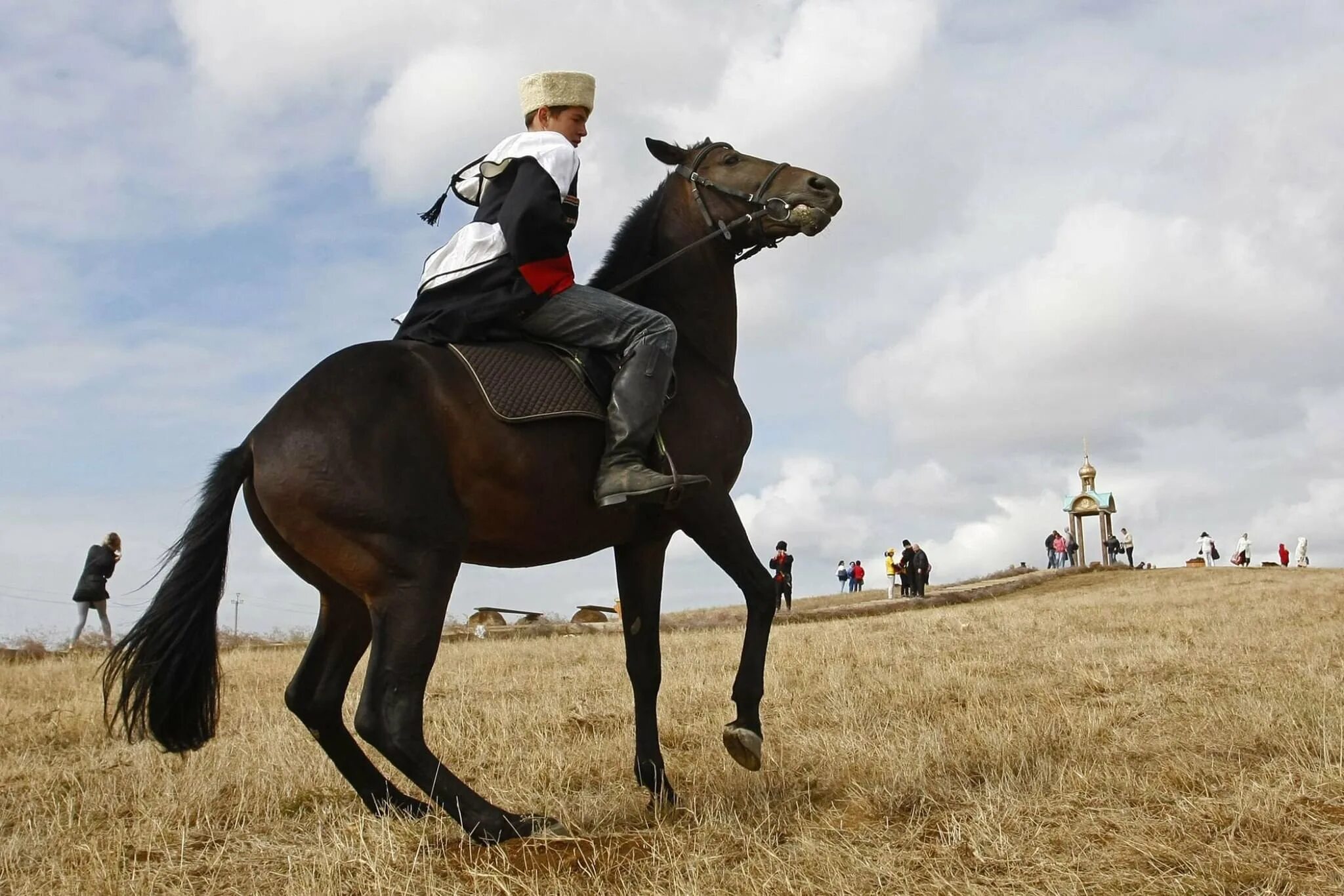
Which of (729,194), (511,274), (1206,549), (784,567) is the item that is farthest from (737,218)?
(1206,549)

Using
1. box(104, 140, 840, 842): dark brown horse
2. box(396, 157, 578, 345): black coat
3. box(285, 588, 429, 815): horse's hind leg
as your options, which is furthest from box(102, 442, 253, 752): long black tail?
box(396, 157, 578, 345): black coat

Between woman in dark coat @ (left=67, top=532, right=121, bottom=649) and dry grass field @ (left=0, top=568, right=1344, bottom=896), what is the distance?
5609mm

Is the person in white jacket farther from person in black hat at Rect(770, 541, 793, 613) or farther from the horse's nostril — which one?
the horse's nostril

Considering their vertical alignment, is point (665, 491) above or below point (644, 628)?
above

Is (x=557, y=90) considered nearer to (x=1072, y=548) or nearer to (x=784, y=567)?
(x=784, y=567)

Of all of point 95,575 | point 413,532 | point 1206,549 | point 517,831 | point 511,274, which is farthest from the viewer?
point 1206,549

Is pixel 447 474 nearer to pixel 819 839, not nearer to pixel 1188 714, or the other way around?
pixel 819 839

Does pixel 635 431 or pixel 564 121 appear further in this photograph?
pixel 564 121

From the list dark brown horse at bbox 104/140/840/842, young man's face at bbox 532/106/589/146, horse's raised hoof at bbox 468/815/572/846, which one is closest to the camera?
horse's raised hoof at bbox 468/815/572/846

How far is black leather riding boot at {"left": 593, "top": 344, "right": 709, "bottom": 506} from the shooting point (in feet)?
17.1

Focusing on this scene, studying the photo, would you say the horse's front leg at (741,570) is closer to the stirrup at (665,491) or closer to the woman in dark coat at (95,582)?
the stirrup at (665,491)

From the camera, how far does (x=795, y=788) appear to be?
5.84 metres

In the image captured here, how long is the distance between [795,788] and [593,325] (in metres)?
2.54

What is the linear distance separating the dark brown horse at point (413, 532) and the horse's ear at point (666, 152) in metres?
0.64
